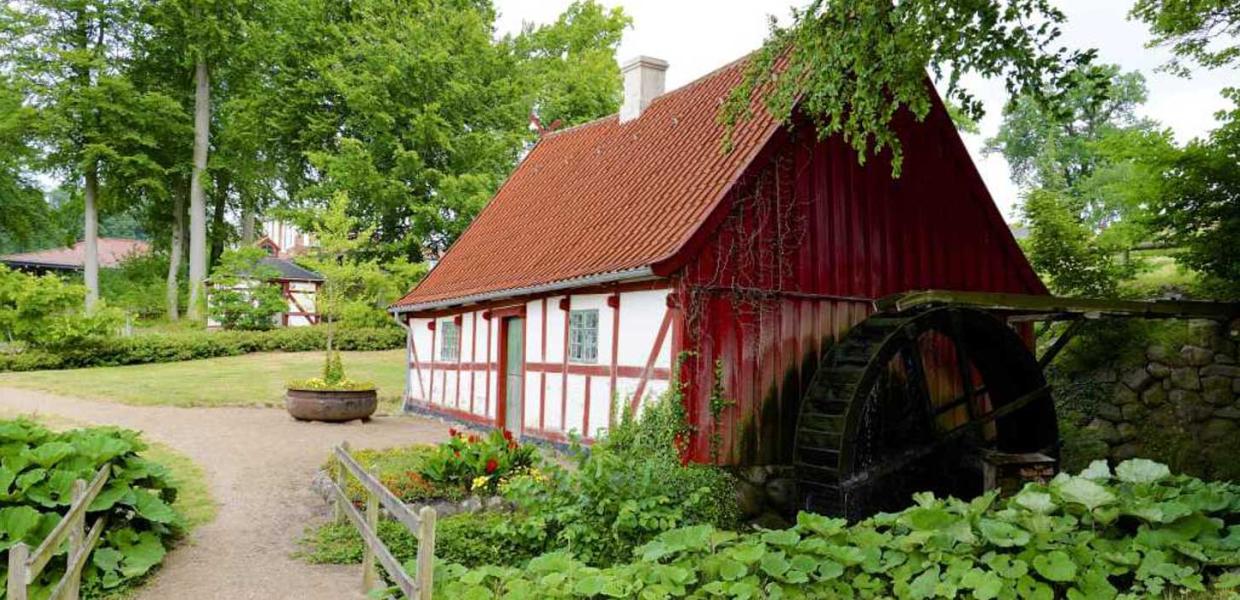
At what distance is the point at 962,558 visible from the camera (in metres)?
4.86

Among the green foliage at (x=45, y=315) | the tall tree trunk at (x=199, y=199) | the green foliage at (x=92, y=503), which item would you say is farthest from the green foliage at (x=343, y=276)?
the green foliage at (x=92, y=503)

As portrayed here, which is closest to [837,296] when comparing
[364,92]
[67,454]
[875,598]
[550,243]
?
[550,243]

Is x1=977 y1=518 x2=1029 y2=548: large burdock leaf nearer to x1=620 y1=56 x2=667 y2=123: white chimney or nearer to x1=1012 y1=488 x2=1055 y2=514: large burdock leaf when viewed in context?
x1=1012 y1=488 x2=1055 y2=514: large burdock leaf

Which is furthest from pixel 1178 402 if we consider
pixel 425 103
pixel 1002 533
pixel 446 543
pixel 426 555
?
pixel 425 103

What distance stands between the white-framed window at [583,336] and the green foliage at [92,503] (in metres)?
4.71

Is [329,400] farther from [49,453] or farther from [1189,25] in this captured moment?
[1189,25]

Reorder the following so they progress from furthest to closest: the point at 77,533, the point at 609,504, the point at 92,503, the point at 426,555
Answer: the point at 609,504 → the point at 92,503 → the point at 77,533 → the point at 426,555

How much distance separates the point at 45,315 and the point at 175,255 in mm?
10549

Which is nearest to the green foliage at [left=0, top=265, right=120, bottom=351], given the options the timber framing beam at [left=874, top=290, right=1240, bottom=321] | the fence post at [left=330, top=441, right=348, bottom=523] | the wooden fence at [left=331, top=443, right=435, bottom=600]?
the fence post at [left=330, top=441, right=348, bottom=523]

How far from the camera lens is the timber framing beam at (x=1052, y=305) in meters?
8.75

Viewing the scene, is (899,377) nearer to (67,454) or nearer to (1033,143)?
(67,454)

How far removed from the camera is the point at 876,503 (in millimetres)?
10156

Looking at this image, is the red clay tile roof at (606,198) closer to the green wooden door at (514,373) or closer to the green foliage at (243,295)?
the green wooden door at (514,373)

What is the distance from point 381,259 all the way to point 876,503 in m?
19.4
